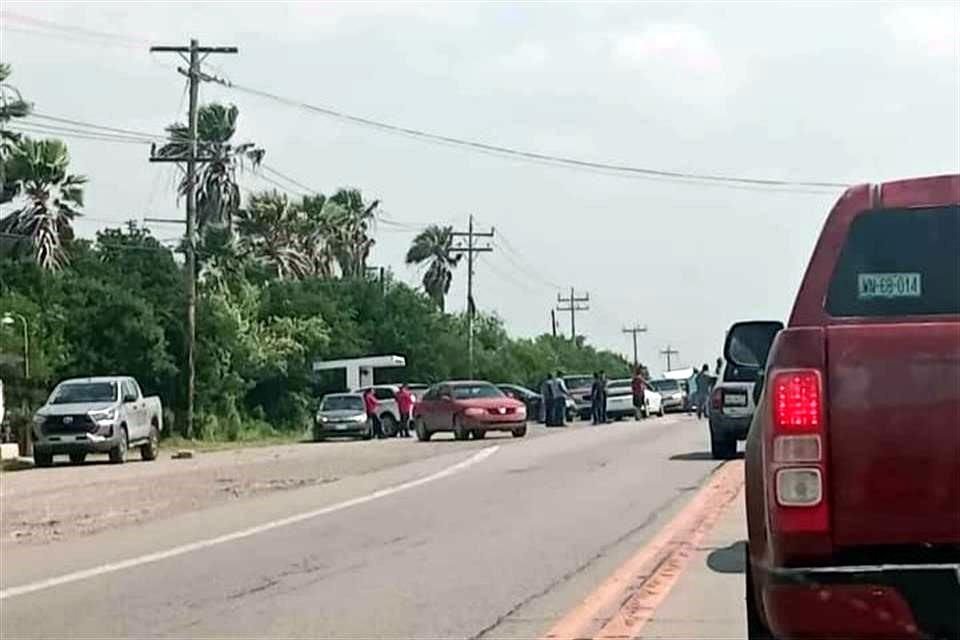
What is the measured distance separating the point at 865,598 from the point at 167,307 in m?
54.2

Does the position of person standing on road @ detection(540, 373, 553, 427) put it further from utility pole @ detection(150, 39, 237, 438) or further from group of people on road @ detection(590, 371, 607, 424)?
utility pole @ detection(150, 39, 237, 438)

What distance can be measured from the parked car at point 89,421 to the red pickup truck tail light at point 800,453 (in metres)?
32.2

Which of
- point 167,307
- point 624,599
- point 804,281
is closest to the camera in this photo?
point 804,281

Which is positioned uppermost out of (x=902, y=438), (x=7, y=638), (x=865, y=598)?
(x=902, y=438)

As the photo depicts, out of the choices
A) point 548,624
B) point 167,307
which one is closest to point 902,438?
point 548,624

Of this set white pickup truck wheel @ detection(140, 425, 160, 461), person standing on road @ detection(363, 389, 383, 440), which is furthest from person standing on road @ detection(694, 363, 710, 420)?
white pickup truck wheel @ detection(140, 425, 160, 461)

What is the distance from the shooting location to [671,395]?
6925 centimetres

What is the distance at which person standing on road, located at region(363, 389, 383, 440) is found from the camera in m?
52.7

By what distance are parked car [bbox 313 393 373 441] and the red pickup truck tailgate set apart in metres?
47.3

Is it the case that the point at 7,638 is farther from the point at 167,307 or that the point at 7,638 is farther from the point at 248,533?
the point at 167,307

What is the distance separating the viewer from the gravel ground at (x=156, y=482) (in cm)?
2198

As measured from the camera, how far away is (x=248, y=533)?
18.8 meters

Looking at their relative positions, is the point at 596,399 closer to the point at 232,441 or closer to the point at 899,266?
the point at 232,441

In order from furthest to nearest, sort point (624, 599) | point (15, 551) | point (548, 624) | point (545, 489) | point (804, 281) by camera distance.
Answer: point (545, 489) → point (15, 551) → point (624, 599) → point (548, 624) → point (804, 281)
